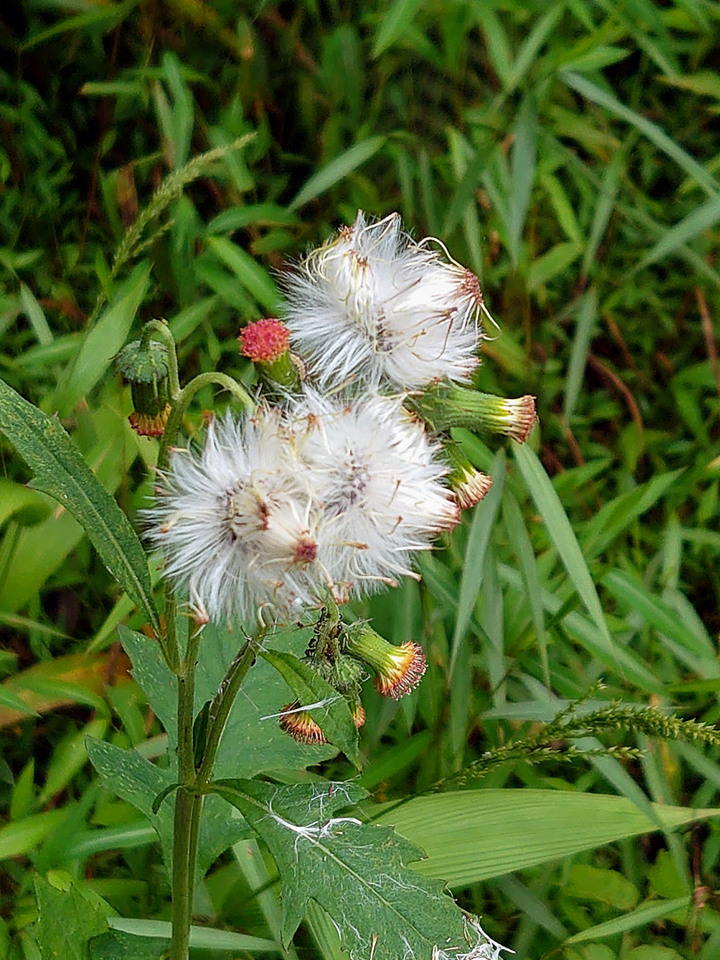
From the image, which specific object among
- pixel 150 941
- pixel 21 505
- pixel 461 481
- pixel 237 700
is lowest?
pixel 150 941

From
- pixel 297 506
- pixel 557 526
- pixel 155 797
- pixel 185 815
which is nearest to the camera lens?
pixel 297 506

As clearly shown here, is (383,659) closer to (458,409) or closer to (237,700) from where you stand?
(458,409)

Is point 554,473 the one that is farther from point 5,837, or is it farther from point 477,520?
point 5,837

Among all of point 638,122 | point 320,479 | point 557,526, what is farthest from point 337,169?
point 320,479

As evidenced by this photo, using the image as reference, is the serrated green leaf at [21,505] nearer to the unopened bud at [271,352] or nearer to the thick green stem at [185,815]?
the thick green stem at [185,815]

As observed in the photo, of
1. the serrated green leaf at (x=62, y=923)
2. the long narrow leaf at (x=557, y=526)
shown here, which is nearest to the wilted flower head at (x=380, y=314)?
the long narrow leaf at (x=557, y=526)

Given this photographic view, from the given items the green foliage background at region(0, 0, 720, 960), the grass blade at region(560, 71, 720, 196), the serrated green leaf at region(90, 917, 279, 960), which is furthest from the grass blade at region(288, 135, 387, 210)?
the serrated green leaf at region(90, 917, 279, 960)

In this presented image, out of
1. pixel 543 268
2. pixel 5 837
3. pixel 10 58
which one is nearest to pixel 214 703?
pixel 5 837
